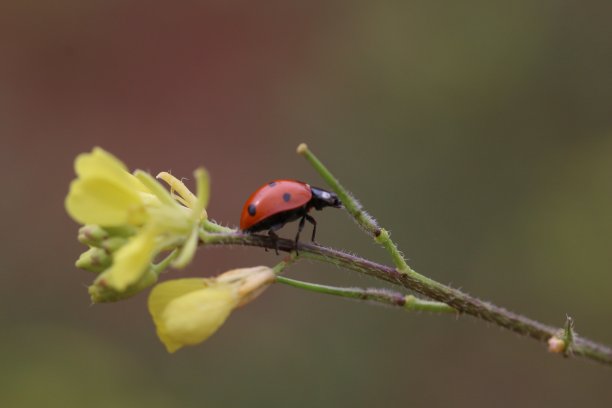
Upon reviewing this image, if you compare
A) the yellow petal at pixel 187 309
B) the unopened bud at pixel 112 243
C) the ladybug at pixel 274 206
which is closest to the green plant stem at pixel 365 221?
the ladybug at pixel 274 206

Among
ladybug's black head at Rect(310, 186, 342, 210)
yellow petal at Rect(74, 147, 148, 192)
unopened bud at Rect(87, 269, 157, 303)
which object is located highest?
ladybug's black head at Rect(310, 186, 342, 210)

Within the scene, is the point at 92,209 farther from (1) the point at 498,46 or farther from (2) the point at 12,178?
(2) the point at 12,178

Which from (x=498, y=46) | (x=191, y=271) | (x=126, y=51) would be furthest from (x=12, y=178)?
(x=498, y=46)

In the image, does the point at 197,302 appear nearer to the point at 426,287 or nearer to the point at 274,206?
the point at 274,206

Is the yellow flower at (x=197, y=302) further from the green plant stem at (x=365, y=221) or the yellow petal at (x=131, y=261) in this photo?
the green plant stem at (x=365, y=221)

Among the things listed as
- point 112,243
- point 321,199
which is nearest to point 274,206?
point 321,199

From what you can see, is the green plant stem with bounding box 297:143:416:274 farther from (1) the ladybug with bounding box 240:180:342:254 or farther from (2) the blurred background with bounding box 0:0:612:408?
(2) the blurred background with bounding box 0:0:612:408

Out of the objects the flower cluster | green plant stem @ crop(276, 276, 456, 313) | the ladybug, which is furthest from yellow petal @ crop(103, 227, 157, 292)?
green plant stem @ crop(276, 276, 456, 313)
